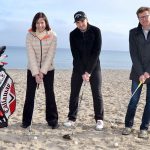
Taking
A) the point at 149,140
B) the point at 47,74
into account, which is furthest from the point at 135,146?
the point at 47,74

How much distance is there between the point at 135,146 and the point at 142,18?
2082 millimetres

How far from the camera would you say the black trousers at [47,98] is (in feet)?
24.3

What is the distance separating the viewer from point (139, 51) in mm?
7047

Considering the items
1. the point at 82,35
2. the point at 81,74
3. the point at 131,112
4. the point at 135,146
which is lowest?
the point at 135,146

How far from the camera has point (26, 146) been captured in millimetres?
6445

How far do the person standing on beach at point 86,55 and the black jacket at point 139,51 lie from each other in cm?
62

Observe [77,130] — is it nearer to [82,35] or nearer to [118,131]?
[118,131]

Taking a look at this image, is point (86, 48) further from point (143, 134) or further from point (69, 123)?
point (143, 134)

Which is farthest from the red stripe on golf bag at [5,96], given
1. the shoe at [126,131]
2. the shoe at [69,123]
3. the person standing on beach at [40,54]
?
the shoe at [126,131]

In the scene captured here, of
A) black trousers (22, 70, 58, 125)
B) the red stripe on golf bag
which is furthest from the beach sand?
the red stripe on golf bag

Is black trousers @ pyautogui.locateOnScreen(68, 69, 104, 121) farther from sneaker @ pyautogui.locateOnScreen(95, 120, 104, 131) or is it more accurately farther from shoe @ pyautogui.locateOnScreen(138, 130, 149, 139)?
shoe @ pyautogui.locateOnScreen(138, 130, 149, 139)

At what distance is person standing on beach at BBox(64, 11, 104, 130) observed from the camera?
7.29 meters

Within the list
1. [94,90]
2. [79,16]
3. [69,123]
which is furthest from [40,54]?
[69,123]

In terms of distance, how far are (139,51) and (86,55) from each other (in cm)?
95
